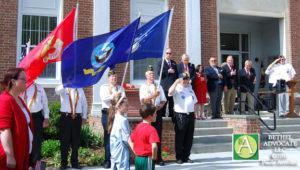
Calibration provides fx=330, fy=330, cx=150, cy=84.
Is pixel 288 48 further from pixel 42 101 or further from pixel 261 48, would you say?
pixel 42 101

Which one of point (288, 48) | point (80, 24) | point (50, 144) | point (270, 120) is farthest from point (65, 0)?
point (288, 48)

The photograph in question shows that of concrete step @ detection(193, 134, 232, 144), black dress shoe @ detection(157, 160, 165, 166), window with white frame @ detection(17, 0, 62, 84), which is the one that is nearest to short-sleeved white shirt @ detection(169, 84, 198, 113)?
black dress shoe @ detection(157, 160, 165, 166)

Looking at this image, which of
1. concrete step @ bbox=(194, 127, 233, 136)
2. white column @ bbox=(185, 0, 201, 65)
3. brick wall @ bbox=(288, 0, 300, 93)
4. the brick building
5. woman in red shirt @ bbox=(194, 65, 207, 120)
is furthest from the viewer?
brick wall @ bbox=(288, 0, 300, 93)

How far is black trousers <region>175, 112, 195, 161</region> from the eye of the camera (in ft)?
24.7

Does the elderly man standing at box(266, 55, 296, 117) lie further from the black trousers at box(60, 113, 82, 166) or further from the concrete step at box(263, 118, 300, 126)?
the black trousers at box(60, 113, 82, 166)

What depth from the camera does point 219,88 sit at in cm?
1076

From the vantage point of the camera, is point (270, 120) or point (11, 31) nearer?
point (11, 31)

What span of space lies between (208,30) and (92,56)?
303 inches

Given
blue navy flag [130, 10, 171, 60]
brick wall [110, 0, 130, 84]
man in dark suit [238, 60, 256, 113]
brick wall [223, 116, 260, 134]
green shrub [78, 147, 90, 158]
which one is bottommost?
green shrub [78, 147, 90, 158]

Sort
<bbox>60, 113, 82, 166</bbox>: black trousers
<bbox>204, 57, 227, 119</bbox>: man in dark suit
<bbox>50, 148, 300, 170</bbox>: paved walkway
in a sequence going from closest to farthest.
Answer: <bbox>60, 113, 82, 166</bbox>: black trousers → <bbox>50, 148, 300, 170</bbox>: paved walkway → <bbox>204, 57, 227, 119</bbox>: man in dark suit

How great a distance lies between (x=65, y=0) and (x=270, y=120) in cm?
797

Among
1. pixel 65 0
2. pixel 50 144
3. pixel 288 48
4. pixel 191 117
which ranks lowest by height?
pixel 50 144

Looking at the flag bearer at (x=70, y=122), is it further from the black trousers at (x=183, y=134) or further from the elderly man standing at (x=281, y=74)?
the elderly man standing at (x=281, y=74)

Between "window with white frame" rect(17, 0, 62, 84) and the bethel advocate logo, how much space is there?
21.2ft
